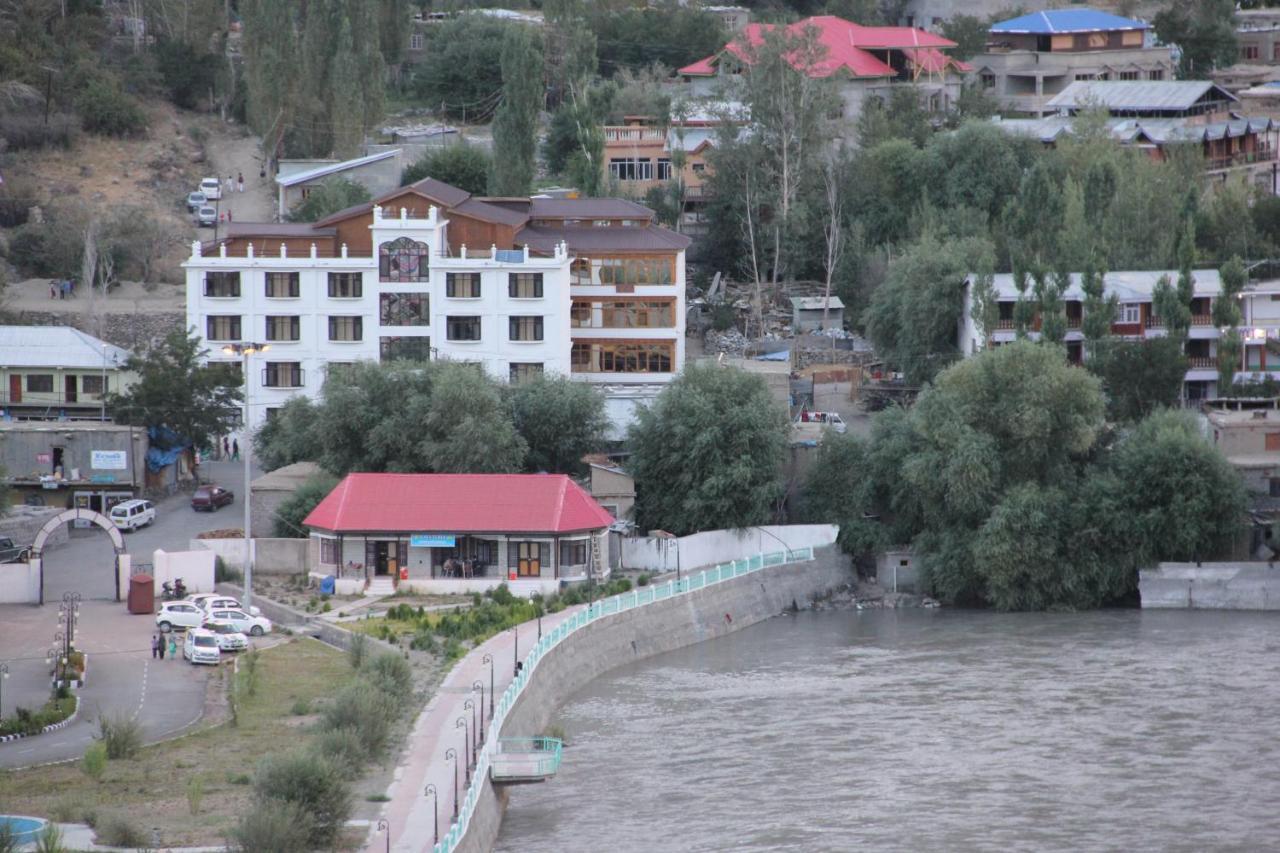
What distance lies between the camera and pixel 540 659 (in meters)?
45.8

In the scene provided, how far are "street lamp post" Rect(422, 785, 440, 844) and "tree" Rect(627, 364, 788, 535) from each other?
2132 centimetres

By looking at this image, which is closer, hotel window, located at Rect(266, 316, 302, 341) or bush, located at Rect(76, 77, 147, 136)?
hotel window, located at Rect(266, 316, 302, 341)

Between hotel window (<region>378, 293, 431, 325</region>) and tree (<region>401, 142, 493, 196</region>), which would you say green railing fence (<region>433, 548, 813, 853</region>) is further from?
tree (<region>401, 142, 493, 196</region>)

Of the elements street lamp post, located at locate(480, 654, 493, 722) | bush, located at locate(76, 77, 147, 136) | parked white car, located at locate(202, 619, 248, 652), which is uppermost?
bush, located at locate(76, 77, 147, 136)

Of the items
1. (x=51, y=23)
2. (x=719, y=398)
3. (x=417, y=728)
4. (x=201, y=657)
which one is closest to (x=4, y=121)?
(x=51, y=23)

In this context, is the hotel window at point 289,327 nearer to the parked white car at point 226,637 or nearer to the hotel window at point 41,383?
the hotel window at point 41,383

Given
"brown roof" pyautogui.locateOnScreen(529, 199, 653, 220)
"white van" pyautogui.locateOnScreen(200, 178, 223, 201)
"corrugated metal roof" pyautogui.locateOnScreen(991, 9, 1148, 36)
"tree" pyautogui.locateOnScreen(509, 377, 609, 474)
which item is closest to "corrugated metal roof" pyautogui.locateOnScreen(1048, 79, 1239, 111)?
"corrugated metal roof" pyautogui.locateOnScreen(991, 9, 1148, 36)

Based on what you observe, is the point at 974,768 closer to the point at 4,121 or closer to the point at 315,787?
the point at 315,787

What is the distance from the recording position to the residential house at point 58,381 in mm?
65312

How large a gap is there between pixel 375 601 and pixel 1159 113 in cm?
4678

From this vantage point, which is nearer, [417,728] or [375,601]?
[417,728]

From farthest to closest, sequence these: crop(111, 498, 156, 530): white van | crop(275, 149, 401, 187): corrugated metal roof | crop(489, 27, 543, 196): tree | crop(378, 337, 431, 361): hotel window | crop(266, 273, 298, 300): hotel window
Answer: crop(275, 149, 401, 187): corrugated metal roof → crop(489, 27, 543, 196): tree → crop(266, 273, 298, 300): hotel window → crop(378, 337, 431, 361): hotel window → crop(111, 498, 156, 530): white van

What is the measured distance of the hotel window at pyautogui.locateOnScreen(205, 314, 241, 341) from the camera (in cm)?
6644

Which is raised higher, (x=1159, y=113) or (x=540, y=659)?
(x=1159, y=113)
